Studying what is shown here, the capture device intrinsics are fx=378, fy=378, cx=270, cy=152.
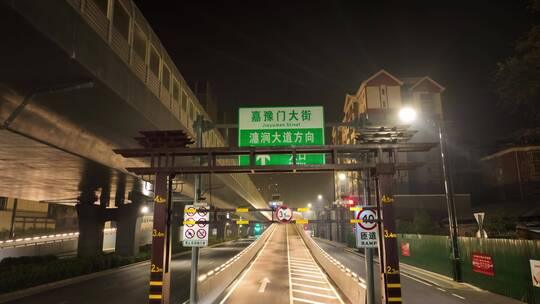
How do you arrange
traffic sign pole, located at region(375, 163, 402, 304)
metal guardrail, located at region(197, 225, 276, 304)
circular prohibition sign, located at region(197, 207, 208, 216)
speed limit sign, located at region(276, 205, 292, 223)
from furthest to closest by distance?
metal guardrail, located at region(197, 225, 276, 304) < speed limit sign, located at region(276, 205, 292, 223) < circular prohibition sign, located at region(197, 207, 208, 216) < traffic sign pole, located at region(375, 163, 402, 304)

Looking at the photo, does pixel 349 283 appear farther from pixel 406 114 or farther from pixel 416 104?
pixel 416 104

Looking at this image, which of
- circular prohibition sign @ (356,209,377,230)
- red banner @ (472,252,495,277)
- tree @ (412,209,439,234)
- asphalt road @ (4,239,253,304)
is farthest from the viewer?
tree @ (412,209,439,234)

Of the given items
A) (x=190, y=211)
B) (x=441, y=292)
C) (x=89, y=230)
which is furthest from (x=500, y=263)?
(x=89, y=230)

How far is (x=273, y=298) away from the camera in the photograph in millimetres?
18375

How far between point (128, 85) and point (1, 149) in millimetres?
6868

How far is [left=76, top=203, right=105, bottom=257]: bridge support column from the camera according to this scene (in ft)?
116

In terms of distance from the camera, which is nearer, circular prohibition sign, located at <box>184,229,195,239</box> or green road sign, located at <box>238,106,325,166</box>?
circular prohibition sign, located at <box>184,229,195,239</box>

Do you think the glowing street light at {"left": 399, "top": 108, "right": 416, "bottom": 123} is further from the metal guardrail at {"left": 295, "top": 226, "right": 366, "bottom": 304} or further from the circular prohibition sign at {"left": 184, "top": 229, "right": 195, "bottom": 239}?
the circular prohibition sign at {"left": 184, "top": 229, "right": 195, "bottom": 239}

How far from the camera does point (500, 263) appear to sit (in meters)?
18.7

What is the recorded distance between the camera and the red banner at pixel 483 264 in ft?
64.4

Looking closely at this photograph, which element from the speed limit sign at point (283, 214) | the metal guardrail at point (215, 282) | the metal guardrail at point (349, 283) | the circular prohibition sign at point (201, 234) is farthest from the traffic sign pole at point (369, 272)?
the metal guardrail at point (215, 282)

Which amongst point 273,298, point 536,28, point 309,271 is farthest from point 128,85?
point 309,271

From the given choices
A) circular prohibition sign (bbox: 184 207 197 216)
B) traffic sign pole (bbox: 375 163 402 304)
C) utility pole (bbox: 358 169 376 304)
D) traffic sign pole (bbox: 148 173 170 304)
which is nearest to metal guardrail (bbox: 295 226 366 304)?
utility pole (bbox: 358 169 376 304)

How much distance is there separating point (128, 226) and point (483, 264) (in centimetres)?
3246
